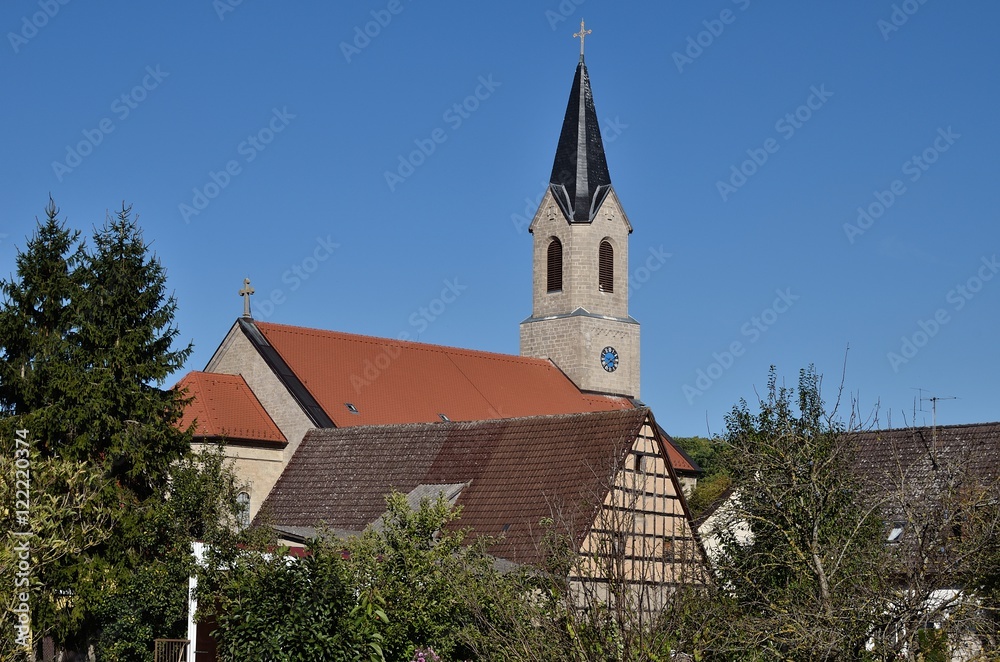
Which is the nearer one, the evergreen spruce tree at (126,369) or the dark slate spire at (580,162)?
the evergreen spruce tree at (126,369)

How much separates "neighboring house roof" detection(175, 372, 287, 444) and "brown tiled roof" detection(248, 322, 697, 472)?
4.57 ft

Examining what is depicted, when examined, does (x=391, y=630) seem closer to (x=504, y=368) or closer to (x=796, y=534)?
(x=796, y=534)

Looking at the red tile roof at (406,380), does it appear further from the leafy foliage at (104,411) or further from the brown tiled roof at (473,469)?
the leafy foliage at (104,411)

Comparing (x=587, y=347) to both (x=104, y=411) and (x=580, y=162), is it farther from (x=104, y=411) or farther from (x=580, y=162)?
(x=104, y=411)

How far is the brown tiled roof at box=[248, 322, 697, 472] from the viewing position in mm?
35594

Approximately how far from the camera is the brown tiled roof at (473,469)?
24141 millimetres

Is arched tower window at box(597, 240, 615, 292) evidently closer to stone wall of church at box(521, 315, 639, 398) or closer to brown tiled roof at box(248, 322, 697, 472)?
stone wall of church at box(521, 315, 639, 398)

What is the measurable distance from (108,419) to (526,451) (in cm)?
817

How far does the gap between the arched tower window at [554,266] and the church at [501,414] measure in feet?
0.16

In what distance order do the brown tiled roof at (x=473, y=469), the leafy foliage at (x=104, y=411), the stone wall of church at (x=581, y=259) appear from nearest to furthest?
the leafy foliage at (x=104, y=411), the brown tiled roof at (x=473, y=469), the stone wall of church at (x=581, y=259)

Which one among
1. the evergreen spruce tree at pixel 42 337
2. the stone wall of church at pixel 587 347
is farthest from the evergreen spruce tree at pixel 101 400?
the stone wall of church at pixel 587 347

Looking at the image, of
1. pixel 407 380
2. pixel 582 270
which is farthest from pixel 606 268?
pixel 407 380

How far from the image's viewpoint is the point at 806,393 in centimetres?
1820

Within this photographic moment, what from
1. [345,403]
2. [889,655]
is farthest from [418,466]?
[889,655]
